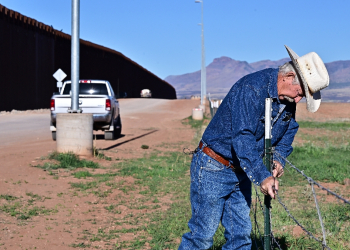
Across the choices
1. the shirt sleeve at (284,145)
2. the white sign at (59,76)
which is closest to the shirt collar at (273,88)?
the shirt sleeve at (284,145)

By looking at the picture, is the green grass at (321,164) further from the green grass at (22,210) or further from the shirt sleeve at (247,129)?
the shirt sleeve at (247,129)

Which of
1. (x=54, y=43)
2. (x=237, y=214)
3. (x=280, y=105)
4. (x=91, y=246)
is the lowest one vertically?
(x=91, y=246)

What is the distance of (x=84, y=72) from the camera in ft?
160

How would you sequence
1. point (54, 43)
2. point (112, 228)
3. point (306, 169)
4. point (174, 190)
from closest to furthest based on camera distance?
point (112, 228), point (174, 190), point (306, 169), point (54, 43)

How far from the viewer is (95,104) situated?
640 inches

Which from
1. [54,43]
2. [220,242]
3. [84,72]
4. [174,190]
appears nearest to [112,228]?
[220,242]

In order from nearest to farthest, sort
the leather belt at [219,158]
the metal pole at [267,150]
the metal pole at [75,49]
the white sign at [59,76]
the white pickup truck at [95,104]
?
1. the metal pole at [267,150]
2. the leather belt at [219,158]
3. the metal pole at [75,49]
4. the white pickup truck at [95,104]
5. the white sign at [59,76]

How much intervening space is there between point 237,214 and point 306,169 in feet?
23.6

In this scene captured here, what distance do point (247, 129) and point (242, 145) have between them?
4.4 inches

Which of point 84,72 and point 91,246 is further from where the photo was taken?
point 84,72

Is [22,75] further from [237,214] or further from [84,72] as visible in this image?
[237,214]

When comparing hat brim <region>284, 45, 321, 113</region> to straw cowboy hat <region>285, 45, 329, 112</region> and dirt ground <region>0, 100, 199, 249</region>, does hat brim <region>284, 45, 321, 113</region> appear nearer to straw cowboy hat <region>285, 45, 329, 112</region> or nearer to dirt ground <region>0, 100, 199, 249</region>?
straw cowboy hat <region>285, 45, 329, 112</region>

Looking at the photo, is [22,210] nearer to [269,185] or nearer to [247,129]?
[247,129]

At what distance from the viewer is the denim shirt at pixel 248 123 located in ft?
11.1
